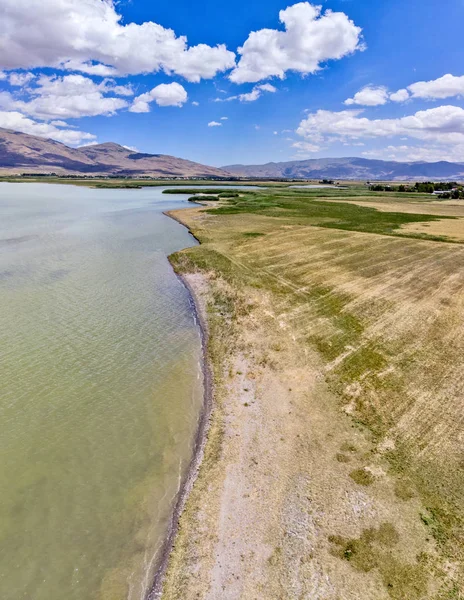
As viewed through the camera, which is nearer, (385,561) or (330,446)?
(385,561)

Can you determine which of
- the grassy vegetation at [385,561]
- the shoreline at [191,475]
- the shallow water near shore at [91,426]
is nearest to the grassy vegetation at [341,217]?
the shallow water near shore at [91,426]

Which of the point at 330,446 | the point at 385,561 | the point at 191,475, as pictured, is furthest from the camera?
the point at 330,446

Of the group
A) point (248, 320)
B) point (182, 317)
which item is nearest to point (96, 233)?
point (182, 317)

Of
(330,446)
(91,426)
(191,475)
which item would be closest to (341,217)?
(330,446)

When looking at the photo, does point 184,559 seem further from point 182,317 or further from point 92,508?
point 182,317

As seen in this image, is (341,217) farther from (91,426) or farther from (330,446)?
(91,426)

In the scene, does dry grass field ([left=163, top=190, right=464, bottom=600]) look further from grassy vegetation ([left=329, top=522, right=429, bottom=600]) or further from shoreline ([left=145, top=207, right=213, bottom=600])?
shoreline ([left=145, top=207, right=213, bottom=600])
